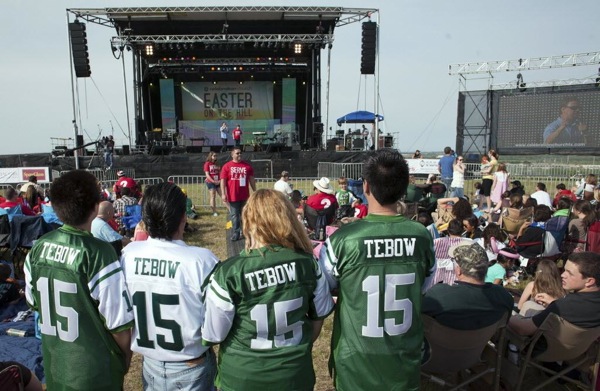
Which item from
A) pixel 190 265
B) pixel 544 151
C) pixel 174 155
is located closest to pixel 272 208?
pixel 190 265

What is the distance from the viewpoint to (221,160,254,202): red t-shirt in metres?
7.38

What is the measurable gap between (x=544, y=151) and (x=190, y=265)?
25515mm

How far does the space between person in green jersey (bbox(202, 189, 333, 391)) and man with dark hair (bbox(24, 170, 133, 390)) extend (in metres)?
0.51

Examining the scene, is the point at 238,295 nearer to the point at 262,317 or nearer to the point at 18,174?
the point at 262,317

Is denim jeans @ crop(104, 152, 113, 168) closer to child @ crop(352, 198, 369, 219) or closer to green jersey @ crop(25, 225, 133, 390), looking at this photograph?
child @ crop(352, 198, 369, 219)

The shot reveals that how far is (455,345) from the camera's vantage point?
2787 mm

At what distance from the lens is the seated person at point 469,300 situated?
8.75 feet

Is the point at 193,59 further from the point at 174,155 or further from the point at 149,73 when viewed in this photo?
the point at 174,155

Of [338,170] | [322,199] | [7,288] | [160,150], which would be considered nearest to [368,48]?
[338,170]

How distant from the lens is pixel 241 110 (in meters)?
24.2

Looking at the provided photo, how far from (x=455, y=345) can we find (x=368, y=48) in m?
16.3

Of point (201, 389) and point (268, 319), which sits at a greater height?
point (268, 319)

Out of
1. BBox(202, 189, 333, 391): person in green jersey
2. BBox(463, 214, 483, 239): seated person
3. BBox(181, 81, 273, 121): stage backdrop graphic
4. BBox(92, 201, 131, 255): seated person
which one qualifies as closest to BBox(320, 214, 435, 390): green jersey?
BBox(202, 189, 333, 391): person in green jersey

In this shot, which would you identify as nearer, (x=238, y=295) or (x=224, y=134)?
(x=238, y=295)
